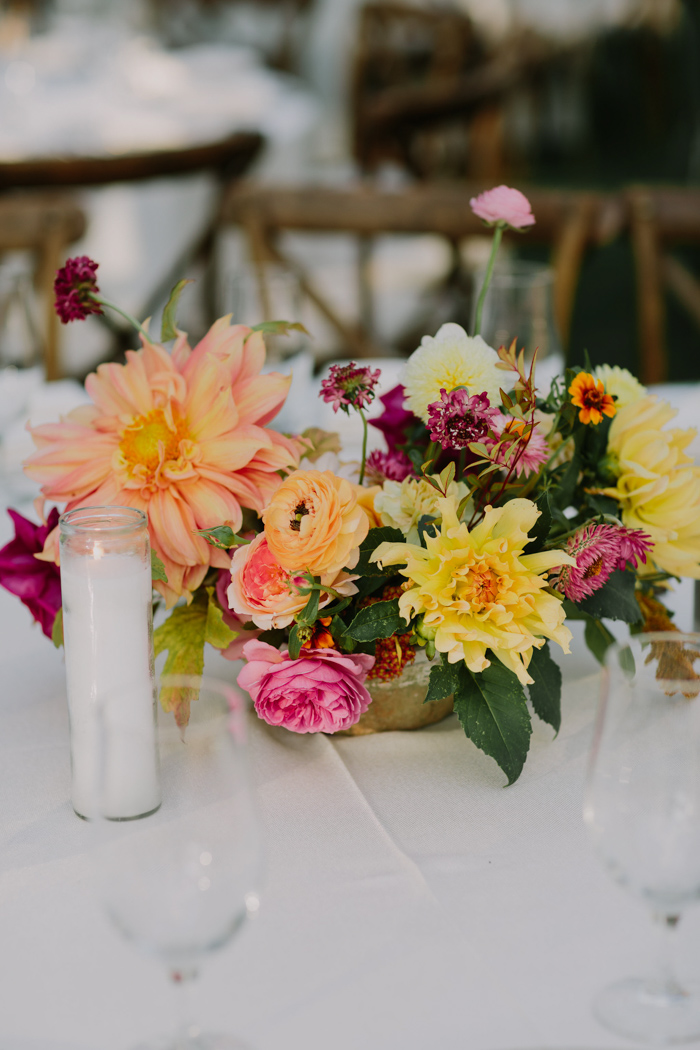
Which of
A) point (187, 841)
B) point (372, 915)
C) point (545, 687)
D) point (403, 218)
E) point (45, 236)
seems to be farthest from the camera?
point (403, 218)

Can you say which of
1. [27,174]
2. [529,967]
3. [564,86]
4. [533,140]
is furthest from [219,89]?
[564,86]

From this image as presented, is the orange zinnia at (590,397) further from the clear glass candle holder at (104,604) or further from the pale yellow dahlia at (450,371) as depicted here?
the clear glass candle holder at (104,604)

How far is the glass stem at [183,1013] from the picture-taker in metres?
0.47

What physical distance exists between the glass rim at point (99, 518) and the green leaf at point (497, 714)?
220mm

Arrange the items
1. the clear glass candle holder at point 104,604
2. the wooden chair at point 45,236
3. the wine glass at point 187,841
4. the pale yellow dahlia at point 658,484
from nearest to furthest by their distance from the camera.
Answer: the wine glass at point 187,841 → the clear glass candle holder at point 104,604 → the pale yellow dahlia at point 658,484 → the wooden chair at point 45,236

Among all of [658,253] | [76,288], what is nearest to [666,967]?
[76,288]

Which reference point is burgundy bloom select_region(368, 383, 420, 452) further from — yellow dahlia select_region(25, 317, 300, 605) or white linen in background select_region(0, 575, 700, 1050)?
white linen in background select_region(0, 575, 700, 1050)

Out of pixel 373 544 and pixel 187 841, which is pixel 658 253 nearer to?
pixel 373 544

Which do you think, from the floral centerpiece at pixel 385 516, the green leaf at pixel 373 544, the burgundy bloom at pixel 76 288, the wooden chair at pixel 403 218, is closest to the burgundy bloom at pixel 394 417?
the floral centerpiece at pixel 385 516

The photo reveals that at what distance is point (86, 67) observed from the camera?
3062 millimetres

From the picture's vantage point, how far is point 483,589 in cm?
63

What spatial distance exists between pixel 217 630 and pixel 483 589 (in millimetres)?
180

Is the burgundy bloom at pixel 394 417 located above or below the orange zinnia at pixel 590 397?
below

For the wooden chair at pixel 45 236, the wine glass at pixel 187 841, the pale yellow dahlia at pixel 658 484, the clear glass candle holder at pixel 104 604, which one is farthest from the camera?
the wooden chair at pixel 45 236
